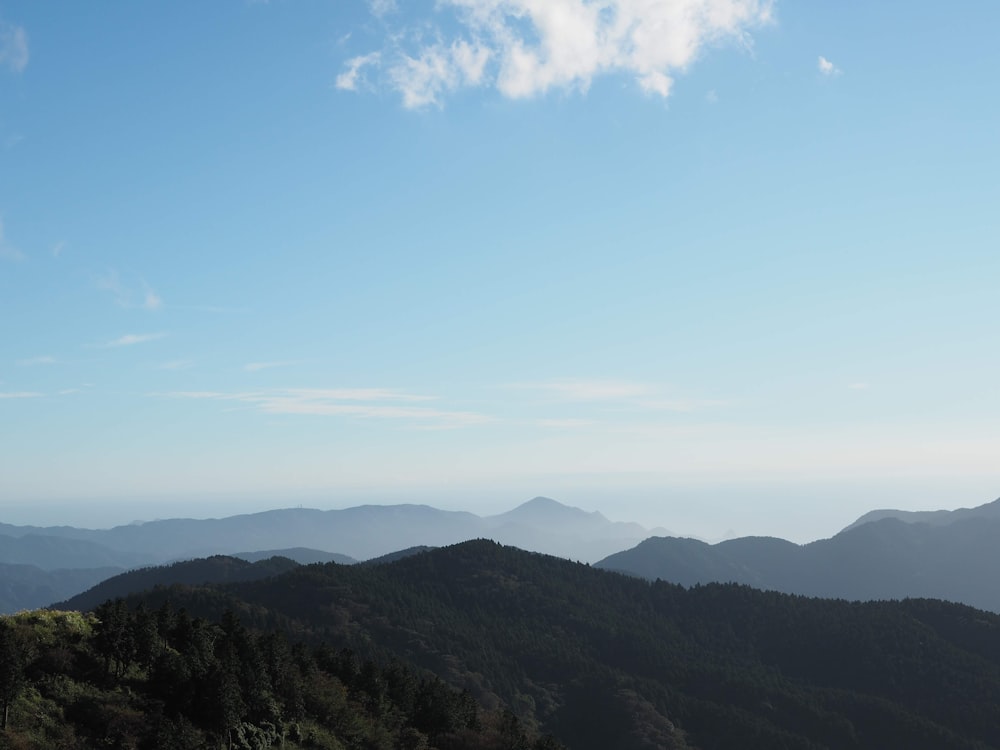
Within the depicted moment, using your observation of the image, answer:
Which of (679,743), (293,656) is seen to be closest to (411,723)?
(293,656)

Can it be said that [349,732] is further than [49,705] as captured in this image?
Yes

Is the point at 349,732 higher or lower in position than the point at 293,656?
lower

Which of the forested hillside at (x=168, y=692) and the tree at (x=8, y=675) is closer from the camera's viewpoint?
the tree at (x=8, y=675)

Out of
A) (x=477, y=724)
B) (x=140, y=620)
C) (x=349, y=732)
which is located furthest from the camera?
(x=477, y=724)

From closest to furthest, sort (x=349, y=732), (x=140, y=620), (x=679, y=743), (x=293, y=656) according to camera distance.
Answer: (x=140, y=620)
(x=349, y=732)
(x=293, y=656)
(x=679, y=743)

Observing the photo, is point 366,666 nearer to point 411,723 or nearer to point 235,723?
point 411,723

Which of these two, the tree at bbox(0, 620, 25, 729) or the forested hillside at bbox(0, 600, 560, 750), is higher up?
the tree at bbox(0, 620, 25, 729)

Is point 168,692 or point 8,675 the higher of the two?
point 8,675

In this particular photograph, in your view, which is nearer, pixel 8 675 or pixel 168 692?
pixel 8 675

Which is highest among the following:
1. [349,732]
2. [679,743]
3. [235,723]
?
[235,723]

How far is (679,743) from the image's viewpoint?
655 ft

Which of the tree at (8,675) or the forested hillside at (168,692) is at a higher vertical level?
the tree at (8,675)

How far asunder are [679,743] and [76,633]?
563 ft

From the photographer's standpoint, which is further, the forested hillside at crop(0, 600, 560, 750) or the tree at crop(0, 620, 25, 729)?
the forested hillside at crop(0, 600, 560, 750)
